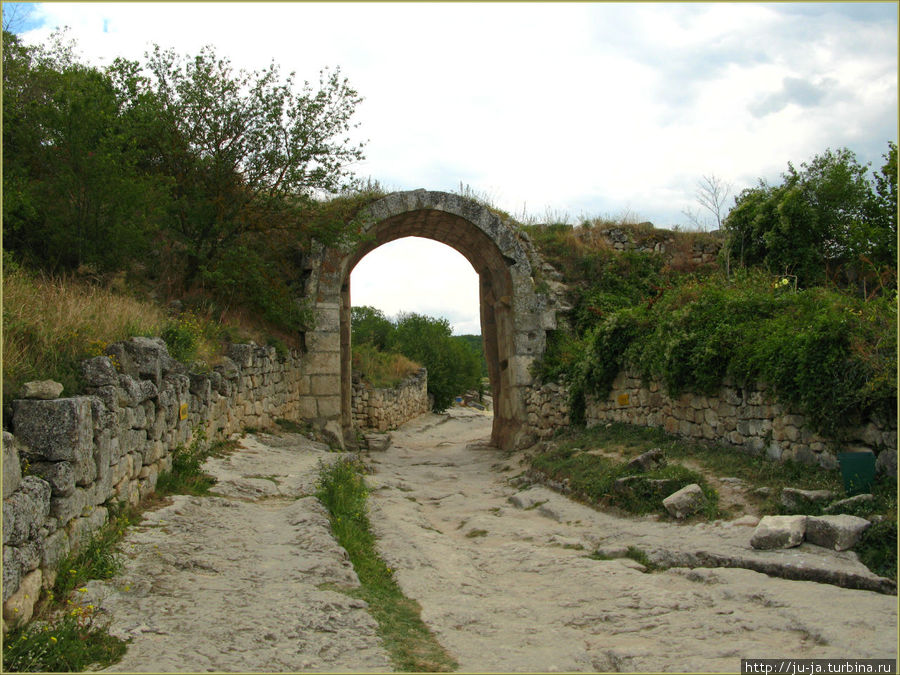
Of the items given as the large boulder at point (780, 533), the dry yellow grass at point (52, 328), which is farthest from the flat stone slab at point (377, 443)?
the large boulder at point (780, 533)

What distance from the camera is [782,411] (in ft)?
24.2

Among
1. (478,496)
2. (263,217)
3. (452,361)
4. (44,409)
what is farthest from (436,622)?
(452,361)

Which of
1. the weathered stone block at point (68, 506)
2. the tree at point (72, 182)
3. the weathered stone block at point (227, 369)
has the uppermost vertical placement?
the tree at point (72, 182)

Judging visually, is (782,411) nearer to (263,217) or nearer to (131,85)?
(263,217)

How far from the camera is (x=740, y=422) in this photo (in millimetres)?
8133

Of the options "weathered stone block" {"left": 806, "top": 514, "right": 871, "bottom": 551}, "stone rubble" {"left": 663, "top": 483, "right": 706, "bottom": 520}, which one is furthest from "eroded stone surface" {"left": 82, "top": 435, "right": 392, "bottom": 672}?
"weathered stone block" {"left": 806, "top": 514, "right": 871, "bottom": 551}

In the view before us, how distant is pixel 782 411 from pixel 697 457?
4.46 feet

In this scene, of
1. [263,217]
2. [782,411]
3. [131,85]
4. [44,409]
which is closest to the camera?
[44,409]

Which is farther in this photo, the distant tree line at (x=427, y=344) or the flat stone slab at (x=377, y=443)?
the distant tree line at (x=427, y=344)

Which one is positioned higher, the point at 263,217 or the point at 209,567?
the point at 263,217

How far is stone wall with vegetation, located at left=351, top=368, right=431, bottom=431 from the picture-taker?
21.6m

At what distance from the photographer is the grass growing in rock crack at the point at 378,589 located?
13.3ft

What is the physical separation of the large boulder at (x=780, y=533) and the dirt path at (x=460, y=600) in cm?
36

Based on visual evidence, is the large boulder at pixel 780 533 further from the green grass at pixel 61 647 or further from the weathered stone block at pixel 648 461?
the green grass at pixel 61 647
